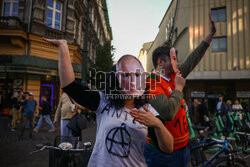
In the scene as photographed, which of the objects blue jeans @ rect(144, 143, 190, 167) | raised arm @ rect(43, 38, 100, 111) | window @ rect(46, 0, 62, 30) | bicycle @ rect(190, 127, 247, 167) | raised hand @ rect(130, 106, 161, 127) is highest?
window @ rect(46, 0, 62, 30)

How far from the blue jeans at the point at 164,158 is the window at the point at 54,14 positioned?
1303cm

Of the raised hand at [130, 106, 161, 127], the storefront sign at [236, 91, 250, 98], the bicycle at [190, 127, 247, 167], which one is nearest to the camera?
the raised hand at [130, 106, 161, 127]

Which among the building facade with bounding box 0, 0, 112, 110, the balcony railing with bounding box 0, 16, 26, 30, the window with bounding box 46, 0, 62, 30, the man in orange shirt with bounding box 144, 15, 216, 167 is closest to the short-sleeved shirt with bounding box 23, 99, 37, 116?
the building facade with bounding box 0, 0, 112, 110

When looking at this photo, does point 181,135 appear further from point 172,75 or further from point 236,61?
point 236,61

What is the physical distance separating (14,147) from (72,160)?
417cm

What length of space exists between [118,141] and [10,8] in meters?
14.4

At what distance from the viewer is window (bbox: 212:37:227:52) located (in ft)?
49.7

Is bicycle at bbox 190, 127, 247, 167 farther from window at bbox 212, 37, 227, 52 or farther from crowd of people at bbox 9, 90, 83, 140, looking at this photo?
window at bbox 212, 37, 227, 52

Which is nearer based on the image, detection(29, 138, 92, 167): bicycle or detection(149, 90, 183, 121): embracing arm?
detection(149, 90, 183, 121): embracing arm

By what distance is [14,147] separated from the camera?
16.5 feet

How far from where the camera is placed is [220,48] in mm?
15219

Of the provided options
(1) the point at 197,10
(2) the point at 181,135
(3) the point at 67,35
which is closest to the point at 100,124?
(2) the point at 181,135

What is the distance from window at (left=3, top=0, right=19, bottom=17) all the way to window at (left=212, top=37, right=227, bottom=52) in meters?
15.8

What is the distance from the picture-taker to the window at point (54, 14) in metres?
12.4
